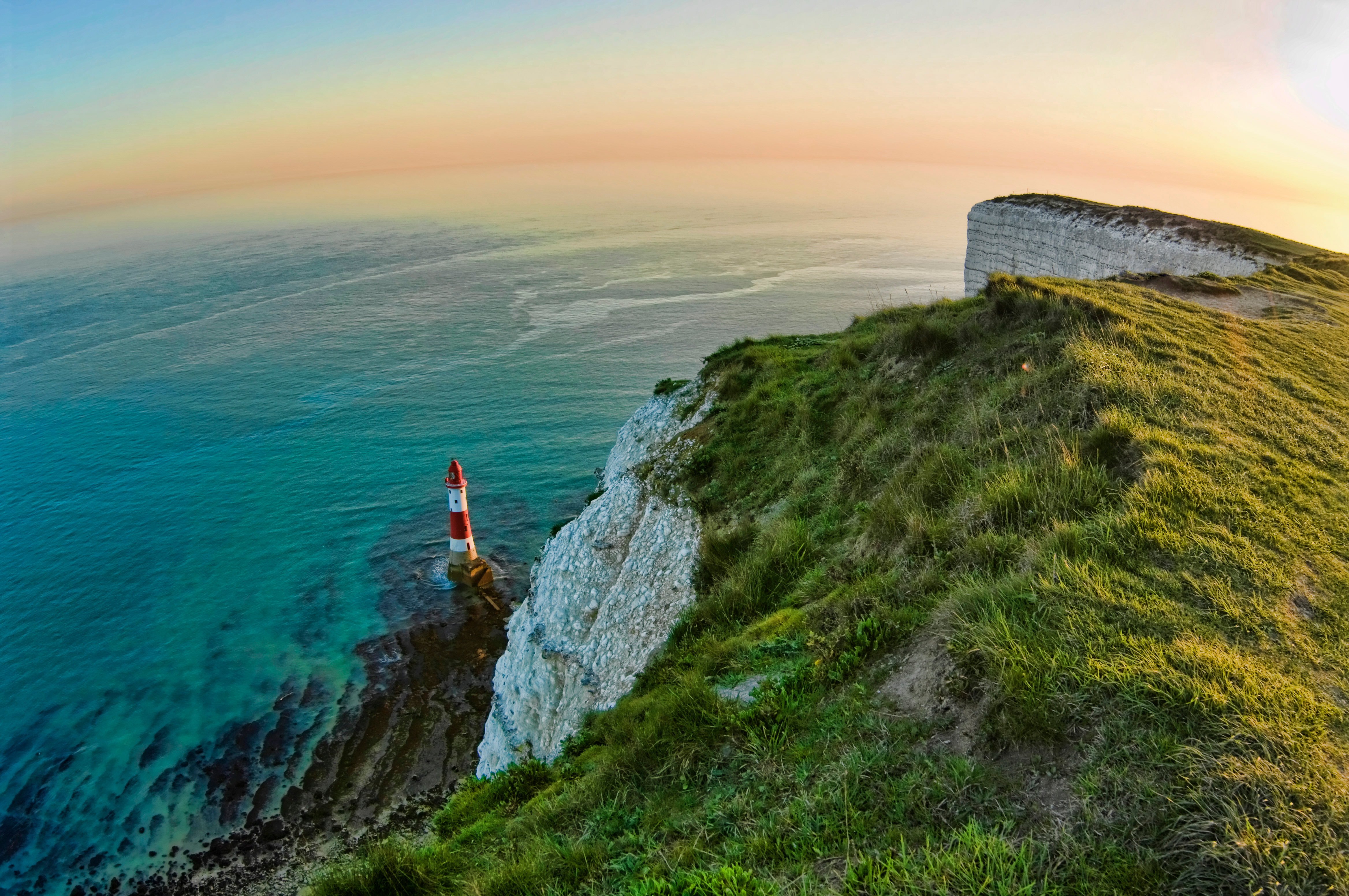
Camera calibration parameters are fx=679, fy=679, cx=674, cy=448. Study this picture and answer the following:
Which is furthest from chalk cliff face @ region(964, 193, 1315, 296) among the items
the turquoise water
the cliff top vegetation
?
the turquoise water

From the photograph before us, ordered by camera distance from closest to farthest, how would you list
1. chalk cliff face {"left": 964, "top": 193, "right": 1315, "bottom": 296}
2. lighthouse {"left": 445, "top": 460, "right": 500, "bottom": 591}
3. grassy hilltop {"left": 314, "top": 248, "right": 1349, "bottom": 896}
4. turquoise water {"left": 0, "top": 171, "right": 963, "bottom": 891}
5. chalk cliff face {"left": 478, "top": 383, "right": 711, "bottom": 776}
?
grassy hilltop {"left": 314, "top": 248, "right": 1349, "bottom": 896} → chalk cliff face {"left": 478, "top": 383, "right": 711, "bottom": 776} → turquoise water {"left": 0, "top": 171, "right": 963, "bottom": 891} → chalk cliff face {"left": 964, "top": 193, "right": 1315, "bottom": 296} → lighthouse {"left": 445, "top": 460, "right": 500, "bottom": 591}

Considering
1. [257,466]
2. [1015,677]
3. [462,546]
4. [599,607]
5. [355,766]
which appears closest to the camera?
[1015,677]

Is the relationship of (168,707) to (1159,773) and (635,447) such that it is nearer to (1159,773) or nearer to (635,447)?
(635,447)

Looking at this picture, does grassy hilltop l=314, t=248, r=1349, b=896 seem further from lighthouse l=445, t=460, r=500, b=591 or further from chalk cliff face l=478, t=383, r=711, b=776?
lighthouse l=445, t=460, r=500, b=591

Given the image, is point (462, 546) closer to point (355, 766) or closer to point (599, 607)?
point (355, 766)

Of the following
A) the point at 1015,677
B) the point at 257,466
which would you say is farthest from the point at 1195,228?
the point at 257,466

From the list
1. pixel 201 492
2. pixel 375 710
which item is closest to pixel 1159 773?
pixel 375 710
